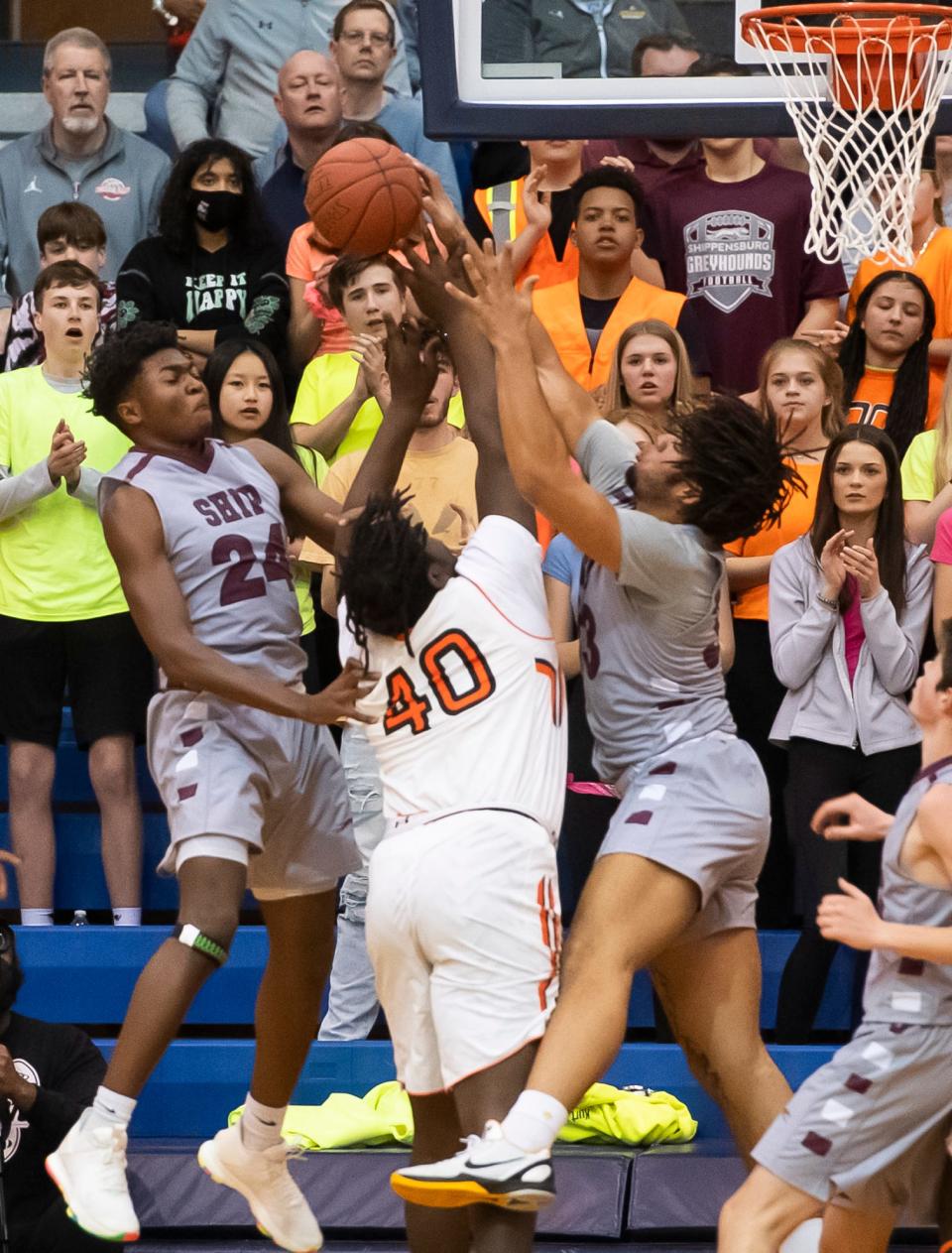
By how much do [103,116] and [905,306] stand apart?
3583mm

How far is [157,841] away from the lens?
24.2ft

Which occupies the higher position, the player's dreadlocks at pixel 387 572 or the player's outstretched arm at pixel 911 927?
the player's dreadlocks at pixel 387 572

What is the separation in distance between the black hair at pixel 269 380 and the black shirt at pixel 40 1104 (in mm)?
2037

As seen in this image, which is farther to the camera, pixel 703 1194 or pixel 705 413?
pixel 703 1194

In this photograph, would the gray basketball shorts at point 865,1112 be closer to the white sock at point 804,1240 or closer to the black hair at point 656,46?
the white sock at point 804,1240

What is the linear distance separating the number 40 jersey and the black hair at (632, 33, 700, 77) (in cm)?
211

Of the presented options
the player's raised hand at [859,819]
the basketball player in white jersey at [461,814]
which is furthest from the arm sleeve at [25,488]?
the player's raised hand at [859,819]

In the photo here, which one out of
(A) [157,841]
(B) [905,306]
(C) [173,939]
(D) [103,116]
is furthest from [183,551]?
(D) [103,116]

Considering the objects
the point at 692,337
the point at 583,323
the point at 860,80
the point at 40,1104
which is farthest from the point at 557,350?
the point at 40,1104

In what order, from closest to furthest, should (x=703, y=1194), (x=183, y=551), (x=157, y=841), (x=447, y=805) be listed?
(x=447, y=805), (x=183, y=551), (x=703, y=1194), (x=157, y=841)

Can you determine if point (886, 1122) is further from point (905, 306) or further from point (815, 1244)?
point (905, 306)

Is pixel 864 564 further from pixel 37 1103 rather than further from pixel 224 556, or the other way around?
pixel 37 1103

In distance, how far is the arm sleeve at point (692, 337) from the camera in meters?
7.37

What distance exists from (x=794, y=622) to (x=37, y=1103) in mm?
2735
